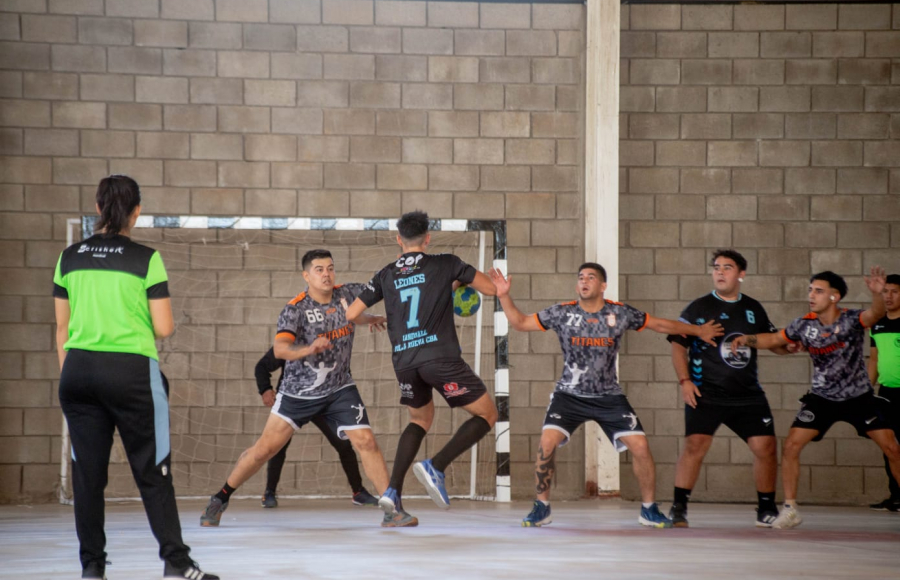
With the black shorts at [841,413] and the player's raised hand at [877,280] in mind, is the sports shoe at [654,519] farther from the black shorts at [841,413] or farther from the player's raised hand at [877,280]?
the player's raised hand at [877,280]

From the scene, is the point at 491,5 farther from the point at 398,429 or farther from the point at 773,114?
the point at 398,429

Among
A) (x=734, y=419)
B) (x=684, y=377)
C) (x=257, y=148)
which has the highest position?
Result: (x=257, y=148)

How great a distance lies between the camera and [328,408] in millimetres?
6074

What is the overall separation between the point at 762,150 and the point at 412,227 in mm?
4474

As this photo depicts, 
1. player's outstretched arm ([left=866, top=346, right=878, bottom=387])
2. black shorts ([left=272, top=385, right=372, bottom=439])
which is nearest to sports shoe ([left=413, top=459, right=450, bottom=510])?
black shorts ([left=272, top=385, right=372, bottom=439])

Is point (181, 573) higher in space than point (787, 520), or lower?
higher

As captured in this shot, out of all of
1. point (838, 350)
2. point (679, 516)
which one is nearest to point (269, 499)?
point (679, 516)

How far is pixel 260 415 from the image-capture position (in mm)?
8375

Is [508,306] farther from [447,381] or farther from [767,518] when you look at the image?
[767,518]

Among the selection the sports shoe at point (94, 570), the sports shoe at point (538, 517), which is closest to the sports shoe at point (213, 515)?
the sports shoe at point (538, 517)

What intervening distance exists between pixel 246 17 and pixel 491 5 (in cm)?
229

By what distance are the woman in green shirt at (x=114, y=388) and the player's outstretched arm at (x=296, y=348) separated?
82.2 inches

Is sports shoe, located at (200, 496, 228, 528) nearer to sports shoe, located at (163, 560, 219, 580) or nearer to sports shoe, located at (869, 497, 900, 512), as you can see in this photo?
sports shoe, located at (163, 560, 219, 580)

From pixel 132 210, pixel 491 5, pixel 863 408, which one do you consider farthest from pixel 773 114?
pixel 132 210
